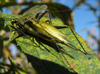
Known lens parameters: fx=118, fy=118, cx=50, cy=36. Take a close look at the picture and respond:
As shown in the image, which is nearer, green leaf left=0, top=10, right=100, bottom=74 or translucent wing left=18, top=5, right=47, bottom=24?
green leaf left=0, top=10, right=100, bottom=74

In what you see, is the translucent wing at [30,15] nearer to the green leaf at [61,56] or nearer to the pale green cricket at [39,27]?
the pale green cricket at [39,27]

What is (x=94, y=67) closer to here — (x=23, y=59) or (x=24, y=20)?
(x=24, y=20)

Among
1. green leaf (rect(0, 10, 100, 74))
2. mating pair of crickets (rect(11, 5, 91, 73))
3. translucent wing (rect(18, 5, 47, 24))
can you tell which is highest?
translucent wing (rect(18, 5, 47, 24))

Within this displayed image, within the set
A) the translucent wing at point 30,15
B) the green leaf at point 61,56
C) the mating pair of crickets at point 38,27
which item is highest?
the translucent wing at point 30,15

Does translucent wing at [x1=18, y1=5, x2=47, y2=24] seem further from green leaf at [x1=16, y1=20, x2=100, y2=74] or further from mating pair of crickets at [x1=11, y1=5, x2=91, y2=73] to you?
green leaf at [x1=16, y1=20, x2=100, y2=74]

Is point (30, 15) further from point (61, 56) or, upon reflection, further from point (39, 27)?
point (61, 56)

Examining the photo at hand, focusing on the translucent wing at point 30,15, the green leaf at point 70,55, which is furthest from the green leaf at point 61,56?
the translucent wing at point 30,15

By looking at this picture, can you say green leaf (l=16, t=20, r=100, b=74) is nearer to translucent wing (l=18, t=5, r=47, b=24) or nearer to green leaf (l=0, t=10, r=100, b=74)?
green leaf (l=0, t=10, r=100, b=74)

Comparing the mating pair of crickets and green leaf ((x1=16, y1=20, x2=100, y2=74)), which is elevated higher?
the mating pair of crickets

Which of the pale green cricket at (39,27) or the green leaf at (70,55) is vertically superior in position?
the pale green cricket at (39,27)

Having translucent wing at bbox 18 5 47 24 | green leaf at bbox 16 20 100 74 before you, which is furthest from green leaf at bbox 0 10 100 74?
translucent wing at bbox 18 5 47 24

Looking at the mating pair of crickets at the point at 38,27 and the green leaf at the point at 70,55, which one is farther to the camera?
the mating pair of crickets at the point at 38,27
